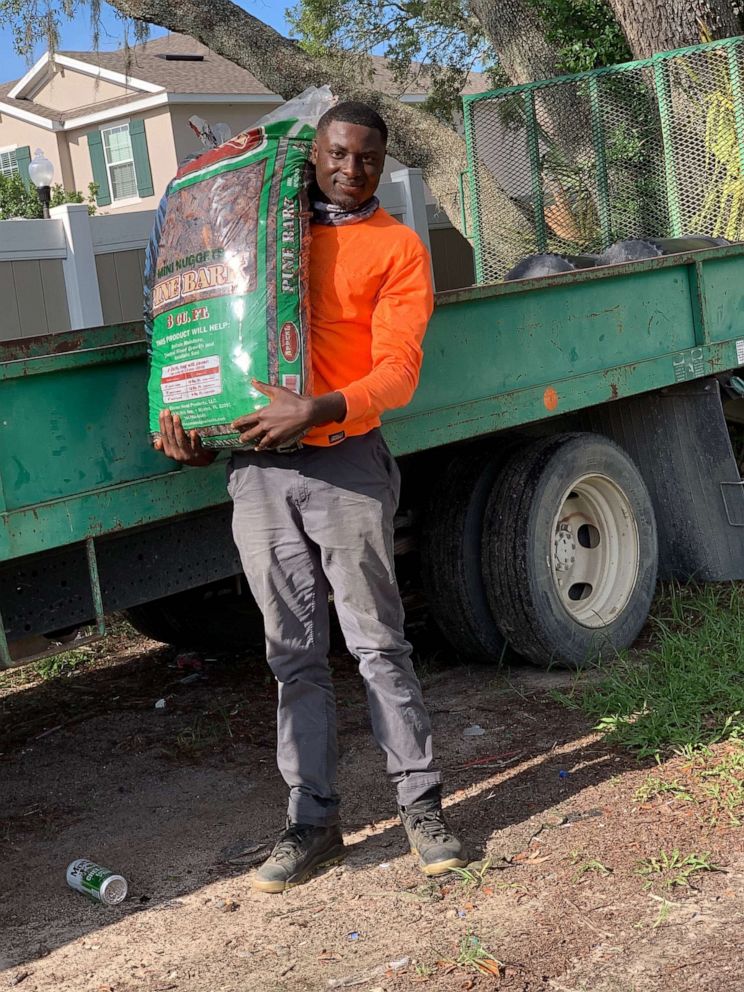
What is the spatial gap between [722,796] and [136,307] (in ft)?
30.8

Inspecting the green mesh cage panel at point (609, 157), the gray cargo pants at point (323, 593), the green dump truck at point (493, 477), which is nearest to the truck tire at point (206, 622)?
the green dump truck at point (493, 477)

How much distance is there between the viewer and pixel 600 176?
29.1ft

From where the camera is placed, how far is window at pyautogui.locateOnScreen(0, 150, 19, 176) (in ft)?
93.1

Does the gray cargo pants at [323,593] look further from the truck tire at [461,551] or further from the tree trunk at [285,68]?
the tree trunk at [285,68]

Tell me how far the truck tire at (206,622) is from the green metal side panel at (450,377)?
1.59 metres

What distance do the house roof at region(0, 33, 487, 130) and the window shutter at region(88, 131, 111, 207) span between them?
0.47 m

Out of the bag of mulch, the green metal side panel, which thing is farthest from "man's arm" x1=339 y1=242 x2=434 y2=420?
the green metal side panel

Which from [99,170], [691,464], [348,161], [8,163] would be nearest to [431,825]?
[348,161]

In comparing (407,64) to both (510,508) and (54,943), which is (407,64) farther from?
(54,943)

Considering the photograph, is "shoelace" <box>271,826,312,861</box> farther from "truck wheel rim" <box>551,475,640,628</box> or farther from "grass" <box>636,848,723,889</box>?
"truck wheel rim" <box>551,475,640,628</box>

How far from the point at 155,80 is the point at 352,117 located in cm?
2291

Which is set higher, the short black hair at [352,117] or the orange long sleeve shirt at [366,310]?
the short black hair at [352,117]

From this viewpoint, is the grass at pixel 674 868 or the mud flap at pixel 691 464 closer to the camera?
the grass at pixel 674 868

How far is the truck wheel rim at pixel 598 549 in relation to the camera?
511 centimetres
